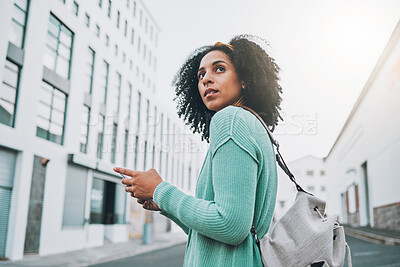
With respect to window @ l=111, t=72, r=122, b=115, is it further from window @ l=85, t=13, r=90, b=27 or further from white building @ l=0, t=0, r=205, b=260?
window @ l=85, t=13, r=90, b=27

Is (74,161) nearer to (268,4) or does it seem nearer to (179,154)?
(268,4)

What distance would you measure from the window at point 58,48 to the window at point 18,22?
150 cm

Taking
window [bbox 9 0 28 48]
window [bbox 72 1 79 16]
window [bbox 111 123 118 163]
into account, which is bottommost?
window [bbox 111 123 118 163]

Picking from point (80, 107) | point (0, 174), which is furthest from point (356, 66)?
point (80, 107)

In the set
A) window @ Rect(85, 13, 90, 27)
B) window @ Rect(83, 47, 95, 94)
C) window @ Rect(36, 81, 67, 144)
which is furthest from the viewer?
window @ Rect(85, 13, 90, 27)

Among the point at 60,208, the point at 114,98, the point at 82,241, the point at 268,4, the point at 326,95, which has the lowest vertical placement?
the point at 82,241

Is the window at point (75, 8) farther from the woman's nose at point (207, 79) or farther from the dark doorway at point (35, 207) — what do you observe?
the woman's nose at point (207, 79)

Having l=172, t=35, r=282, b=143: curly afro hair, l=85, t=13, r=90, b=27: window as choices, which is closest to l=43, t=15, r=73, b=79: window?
l=85, t=13, r=90, b=27: window

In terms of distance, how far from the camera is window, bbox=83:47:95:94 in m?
18.4

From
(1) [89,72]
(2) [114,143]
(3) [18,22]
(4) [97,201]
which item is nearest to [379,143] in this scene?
(2) [114,143]

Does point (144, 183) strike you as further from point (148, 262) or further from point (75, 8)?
point (75, 8)

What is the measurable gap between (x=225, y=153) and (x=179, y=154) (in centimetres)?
3910

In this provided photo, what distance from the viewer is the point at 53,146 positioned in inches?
585

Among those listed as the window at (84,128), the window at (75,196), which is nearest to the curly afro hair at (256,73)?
the window at (75,196)
